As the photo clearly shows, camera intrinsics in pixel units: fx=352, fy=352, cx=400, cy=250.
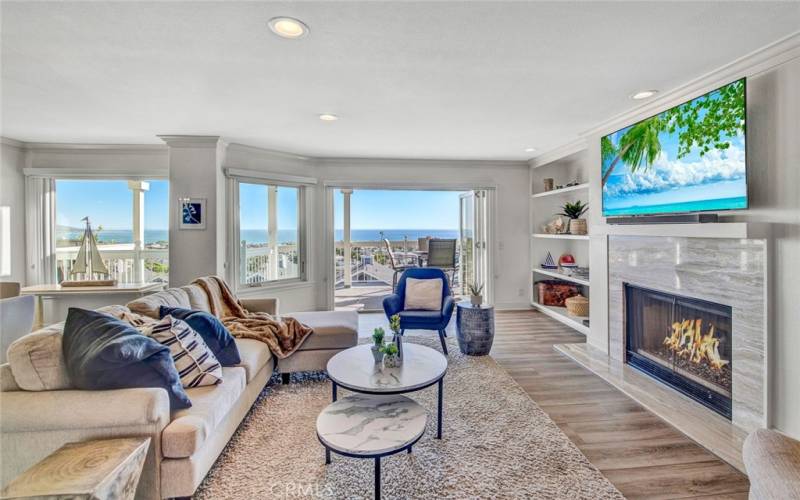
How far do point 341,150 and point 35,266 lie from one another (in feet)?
13.7

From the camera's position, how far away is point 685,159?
8.65 feet

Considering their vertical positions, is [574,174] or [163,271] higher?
[574,174]

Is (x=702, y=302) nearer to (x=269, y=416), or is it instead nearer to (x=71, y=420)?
(x=269, y=416)

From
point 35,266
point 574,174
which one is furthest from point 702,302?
point 35,266

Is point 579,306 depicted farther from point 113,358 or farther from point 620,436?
point 113,358

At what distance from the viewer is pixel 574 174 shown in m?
5.42

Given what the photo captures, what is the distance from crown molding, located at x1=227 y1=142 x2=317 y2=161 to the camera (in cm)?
451

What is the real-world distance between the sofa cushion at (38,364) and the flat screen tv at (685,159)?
3.88m

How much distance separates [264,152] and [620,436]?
485 centimetres

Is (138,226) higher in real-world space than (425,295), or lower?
higher

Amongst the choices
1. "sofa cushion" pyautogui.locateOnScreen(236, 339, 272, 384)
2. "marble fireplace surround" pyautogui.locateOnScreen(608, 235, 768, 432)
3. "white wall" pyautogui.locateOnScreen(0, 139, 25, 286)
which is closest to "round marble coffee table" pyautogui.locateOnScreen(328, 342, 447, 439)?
"sofa cushion" pyautogui.locateOnScreen(236, 339, 272, 384)

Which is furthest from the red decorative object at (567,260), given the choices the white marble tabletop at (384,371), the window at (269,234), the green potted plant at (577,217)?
the window at (269,234)

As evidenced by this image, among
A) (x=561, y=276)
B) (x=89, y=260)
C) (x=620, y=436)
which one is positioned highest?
(x=89, y=260)

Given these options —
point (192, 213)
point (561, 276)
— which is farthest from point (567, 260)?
point (192, 213)
